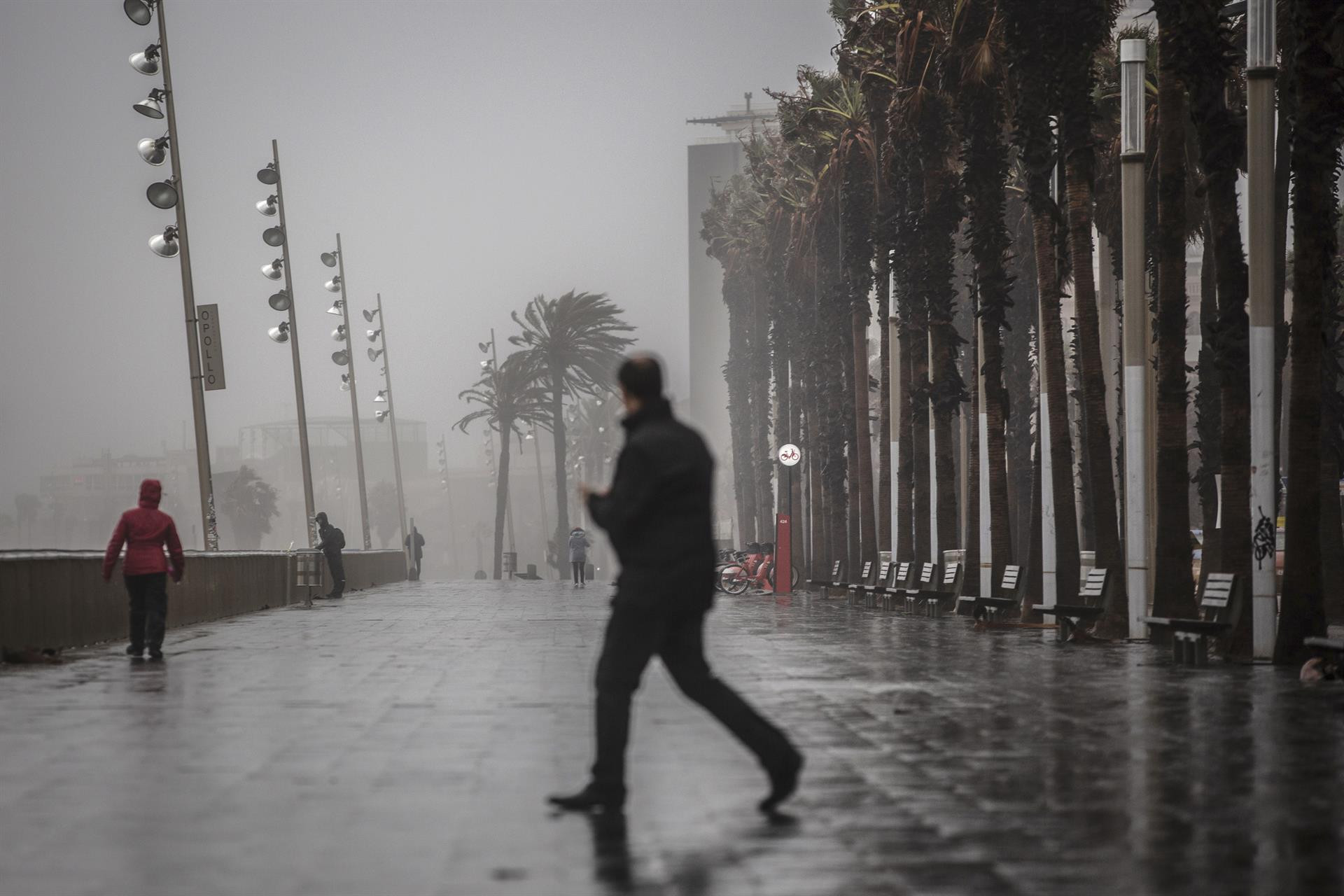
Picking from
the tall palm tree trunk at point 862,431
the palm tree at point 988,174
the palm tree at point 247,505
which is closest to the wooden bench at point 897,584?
the palm tree at point 988,174

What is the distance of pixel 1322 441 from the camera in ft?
96.7

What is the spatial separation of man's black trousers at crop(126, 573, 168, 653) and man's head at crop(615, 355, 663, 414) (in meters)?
11.3

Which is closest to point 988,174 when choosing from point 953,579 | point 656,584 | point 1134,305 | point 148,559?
point 1134,305

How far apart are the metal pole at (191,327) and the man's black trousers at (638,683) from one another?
25.3 m

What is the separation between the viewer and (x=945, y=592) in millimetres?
32500

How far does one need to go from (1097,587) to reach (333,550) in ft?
79.1

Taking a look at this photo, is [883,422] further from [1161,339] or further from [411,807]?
[411,807]

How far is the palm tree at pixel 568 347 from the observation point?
86.4 m

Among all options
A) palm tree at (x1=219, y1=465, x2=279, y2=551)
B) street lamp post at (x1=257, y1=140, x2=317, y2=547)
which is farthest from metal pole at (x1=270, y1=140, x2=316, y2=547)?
palm tree at (x1=219, y1=465, x2=279, y2=551)

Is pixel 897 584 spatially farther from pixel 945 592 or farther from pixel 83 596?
pixel 83 596

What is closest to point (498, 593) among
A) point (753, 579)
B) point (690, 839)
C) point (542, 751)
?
point (753, 579)

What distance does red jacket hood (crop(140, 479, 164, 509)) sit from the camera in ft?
59.7

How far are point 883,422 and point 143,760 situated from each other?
1711 inches

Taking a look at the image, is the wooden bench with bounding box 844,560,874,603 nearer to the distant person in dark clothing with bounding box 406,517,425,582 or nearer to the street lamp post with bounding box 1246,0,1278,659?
the street lamp post with bounding box 1246,0,1278,659
